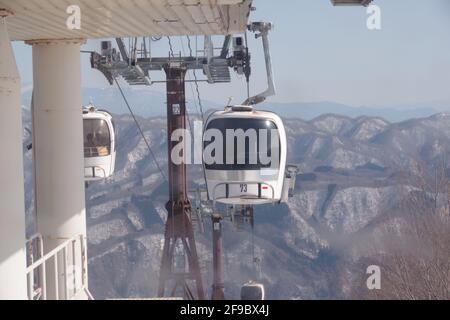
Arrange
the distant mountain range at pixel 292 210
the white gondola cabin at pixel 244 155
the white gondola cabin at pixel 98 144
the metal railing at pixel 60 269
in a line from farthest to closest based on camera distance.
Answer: the distant mountain range at pixel 292 210, the white gondola cabin at pixel 98 144, the white gondola cabin at pixel 244 155, the metal railing at pixel 60 269

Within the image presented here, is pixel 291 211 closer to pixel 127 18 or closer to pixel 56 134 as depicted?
pixel 56 134

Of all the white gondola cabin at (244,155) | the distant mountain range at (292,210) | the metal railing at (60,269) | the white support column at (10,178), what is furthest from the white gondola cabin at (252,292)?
the distant mountain range at (292,210)

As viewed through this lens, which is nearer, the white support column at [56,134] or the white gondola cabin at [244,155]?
the white support column at [56,134]

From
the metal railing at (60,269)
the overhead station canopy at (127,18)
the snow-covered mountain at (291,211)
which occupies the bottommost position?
the snow-covered mountain at (291,211)

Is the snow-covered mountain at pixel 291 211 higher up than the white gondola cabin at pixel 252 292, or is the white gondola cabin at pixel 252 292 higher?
the white gondola cabin at pixel 252 292

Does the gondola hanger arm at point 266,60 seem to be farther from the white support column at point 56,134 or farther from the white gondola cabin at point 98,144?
the white support column at point 56,134
